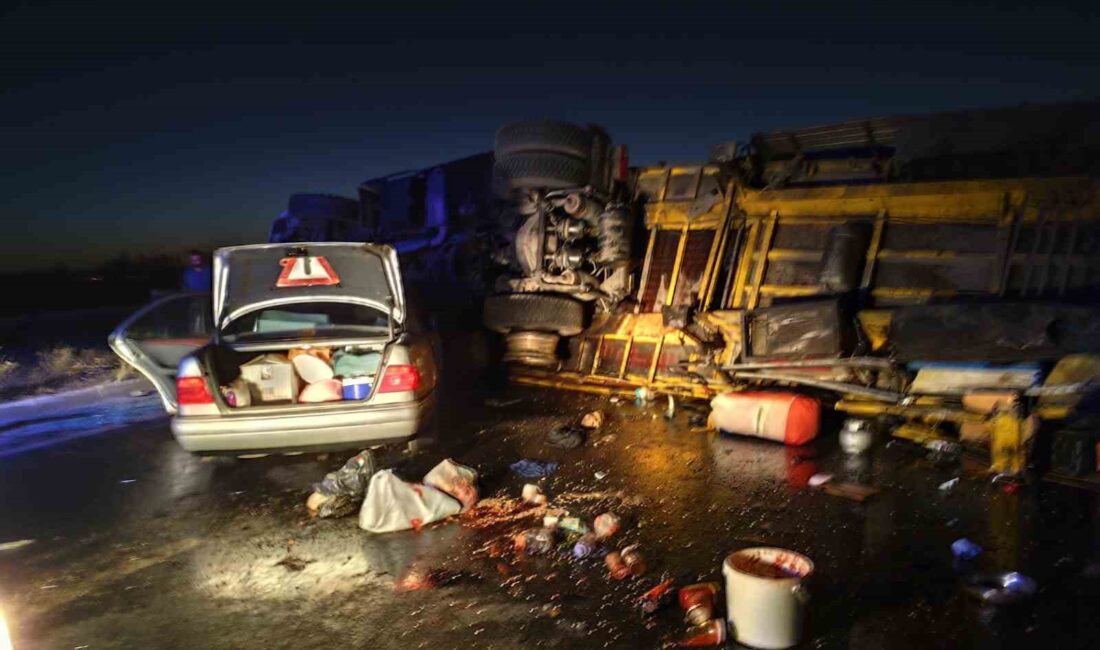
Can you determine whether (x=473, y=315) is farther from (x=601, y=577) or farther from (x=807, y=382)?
(x=601, y=577)

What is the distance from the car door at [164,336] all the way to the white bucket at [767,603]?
500 cm

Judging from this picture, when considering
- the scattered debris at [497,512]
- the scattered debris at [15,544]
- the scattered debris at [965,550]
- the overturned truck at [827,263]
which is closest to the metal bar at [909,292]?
the overturned truck at [827,263]

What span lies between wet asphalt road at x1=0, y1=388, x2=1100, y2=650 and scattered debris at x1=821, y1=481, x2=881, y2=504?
0.21ft

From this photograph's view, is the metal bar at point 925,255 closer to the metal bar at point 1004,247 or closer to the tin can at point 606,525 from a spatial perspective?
the metal bar at point 1004,247

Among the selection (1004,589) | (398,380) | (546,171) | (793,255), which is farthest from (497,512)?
(546,171)

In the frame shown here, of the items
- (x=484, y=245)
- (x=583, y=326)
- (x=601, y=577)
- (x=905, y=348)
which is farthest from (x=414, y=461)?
(x=484, y=245)

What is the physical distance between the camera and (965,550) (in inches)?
132

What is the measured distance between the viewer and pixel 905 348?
5254mm

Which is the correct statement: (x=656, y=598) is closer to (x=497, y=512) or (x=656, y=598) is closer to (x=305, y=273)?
(x=497, y=512)

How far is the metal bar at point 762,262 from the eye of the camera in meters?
7.02

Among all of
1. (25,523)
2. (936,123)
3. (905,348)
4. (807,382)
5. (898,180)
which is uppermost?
(936,123)

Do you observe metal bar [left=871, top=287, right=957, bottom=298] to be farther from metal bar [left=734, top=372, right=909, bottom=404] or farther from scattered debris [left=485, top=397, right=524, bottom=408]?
scattered debris [left=485, top=397, right=524, bottom=408]

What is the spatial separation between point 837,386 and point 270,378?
4.68 m

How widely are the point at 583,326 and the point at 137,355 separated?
474 centimetres
